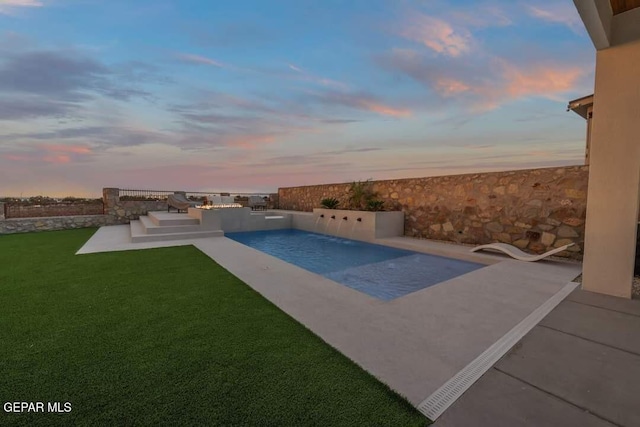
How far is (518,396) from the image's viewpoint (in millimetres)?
1729

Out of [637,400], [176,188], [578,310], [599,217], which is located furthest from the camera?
[176,188]

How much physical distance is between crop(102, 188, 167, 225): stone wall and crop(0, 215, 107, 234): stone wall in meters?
0.37

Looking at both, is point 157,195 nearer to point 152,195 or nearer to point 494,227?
point 152,195

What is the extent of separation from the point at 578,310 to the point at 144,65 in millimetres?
12633

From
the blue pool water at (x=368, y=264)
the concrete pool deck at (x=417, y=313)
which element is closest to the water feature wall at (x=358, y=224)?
the blue pool water at (x=368, y=264)

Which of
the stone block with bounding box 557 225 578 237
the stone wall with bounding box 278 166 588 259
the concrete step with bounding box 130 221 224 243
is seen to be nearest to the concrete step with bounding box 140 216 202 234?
the concrete step with bounding box 130 221 224 243

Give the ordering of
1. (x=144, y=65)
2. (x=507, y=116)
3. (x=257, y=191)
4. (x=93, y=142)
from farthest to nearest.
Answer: (x=257, y=191)
(x=93, y=142)
(x=144, y=65)
(x=507, y=116)

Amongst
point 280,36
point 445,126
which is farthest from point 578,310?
point 280,36

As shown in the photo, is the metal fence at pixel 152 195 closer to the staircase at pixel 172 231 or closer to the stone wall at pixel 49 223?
the stone wall at pixel 49 223

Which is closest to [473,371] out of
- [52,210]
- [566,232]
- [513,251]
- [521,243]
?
[513,251]

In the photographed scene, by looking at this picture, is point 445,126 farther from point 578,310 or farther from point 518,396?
point 518,396

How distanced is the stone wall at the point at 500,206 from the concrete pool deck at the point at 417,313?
970 millimetres

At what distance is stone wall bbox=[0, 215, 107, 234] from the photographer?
390 inches

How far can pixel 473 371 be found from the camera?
6.51 ft
